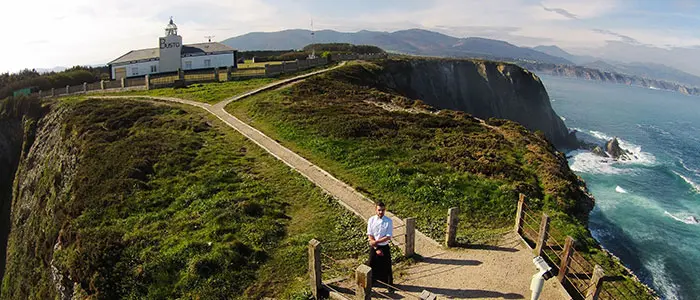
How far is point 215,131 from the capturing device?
2886cm

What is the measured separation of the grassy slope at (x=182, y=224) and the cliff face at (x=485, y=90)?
48795mm

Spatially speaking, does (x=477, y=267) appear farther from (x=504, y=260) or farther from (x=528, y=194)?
(x=528, y=194)

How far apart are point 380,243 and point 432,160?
13.2m

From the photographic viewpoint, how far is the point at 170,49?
57219mm

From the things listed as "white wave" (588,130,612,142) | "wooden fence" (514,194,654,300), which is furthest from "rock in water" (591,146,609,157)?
"wooden fence" (514,194,654,300)

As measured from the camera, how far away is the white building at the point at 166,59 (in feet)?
186

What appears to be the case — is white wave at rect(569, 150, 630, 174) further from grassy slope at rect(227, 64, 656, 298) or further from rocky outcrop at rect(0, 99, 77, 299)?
rocky outcrop at rect(0, 99, 77, 299)

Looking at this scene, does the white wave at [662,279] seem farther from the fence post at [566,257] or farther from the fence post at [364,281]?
the fence post at [364,281]

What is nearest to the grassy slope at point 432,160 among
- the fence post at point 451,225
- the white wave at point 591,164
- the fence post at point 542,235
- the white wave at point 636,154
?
the fence post at point 451,225

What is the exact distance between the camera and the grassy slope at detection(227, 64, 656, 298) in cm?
1725

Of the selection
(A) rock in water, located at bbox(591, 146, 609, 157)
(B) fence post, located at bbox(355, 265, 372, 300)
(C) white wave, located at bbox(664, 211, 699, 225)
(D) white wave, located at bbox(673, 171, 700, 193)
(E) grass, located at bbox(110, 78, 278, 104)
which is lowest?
(C) white wave, located at bbox(664, 211, 699, 225)

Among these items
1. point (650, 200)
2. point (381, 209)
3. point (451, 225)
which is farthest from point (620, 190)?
point (381, 209)

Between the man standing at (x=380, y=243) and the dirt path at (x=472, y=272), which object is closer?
the man standing at (x=380, y=243)

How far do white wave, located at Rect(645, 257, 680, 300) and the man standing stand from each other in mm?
24229
